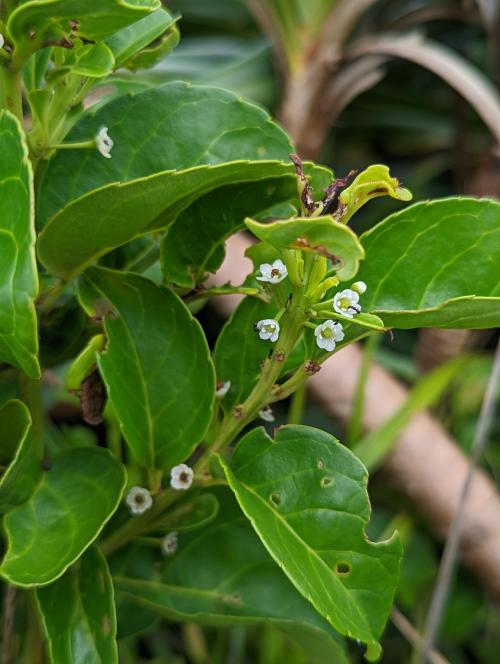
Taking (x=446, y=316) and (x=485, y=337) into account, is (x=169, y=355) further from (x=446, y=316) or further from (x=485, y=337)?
(x=485, y=337)

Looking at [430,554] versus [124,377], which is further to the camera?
[430,554]

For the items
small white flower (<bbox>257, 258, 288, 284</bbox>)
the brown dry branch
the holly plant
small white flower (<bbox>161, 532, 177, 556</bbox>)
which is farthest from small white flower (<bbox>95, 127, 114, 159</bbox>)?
the brown dry branch

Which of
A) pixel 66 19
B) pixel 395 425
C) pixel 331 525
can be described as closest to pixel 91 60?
pixel 66 19

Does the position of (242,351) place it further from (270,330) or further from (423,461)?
(423,461)

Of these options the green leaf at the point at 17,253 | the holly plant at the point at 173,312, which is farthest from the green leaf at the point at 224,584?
the green leaf at the point at 17,253

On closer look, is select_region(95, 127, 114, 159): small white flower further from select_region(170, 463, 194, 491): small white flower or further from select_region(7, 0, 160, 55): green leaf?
select_region(170, 463, 194, 491): small white flower

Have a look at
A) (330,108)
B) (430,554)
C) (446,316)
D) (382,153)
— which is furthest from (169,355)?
(382,153)
